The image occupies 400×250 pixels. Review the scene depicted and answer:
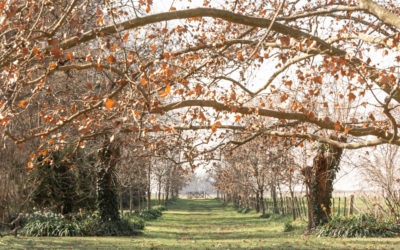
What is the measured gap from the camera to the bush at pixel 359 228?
17.8 metres

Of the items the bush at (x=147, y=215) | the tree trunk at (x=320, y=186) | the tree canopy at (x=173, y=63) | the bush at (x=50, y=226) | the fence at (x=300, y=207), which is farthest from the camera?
the bush at (x=147, y=215)

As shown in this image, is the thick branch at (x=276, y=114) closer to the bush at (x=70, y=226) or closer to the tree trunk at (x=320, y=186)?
the tree trunk at (x=320, y=186)

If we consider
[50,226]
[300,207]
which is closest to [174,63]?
[50,226]

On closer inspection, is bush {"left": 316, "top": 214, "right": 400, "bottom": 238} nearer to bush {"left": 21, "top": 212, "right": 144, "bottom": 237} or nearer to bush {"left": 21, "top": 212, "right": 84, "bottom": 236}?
bush {"left": 21, "top": 212, "right": 144, "bottom": 237}

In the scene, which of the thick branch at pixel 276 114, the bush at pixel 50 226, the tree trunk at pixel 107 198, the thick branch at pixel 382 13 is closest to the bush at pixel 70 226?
the bush at pixel 50 226

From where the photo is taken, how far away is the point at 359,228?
709 inches

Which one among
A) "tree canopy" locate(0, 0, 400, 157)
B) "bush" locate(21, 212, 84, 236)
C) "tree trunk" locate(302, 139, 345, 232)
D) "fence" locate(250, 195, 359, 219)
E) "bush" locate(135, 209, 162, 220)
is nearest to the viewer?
"tree canopy" locate(0, 0, 400, 157)

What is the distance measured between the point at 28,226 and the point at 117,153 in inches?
167

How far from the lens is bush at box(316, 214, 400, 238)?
58.3 feet

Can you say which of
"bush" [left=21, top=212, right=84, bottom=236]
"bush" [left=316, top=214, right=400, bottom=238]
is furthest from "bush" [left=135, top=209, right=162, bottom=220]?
"bush" [left=316, top=214, right=400, bottom=238]

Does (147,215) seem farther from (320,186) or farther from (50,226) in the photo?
(320,186)

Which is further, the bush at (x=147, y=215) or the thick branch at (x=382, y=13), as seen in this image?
the bush at (x=147, y=215)

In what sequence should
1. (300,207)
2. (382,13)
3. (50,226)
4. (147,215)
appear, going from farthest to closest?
(147,215) → (300,207) → (50,226) → (382,13)

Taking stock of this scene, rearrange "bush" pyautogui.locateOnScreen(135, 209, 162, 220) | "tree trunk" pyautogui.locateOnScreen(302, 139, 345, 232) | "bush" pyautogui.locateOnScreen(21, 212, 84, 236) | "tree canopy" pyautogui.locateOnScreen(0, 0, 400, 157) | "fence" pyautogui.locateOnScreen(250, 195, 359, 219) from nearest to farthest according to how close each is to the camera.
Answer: "tree canopy" pyautogui.locateOnScreen(0, 0, 400, 157) → "bush" pyautogui.locateOnScreen(21, 212, 84, 236) → "tree trunk" pyautogui.locateOnScreen(302, 139, 345, 232) → "fence" pyautogui.locateOnScreen(250, 195, 359, 219) → "bush" pyautogui.locateOnScreen(135, 209, 162, 220)
